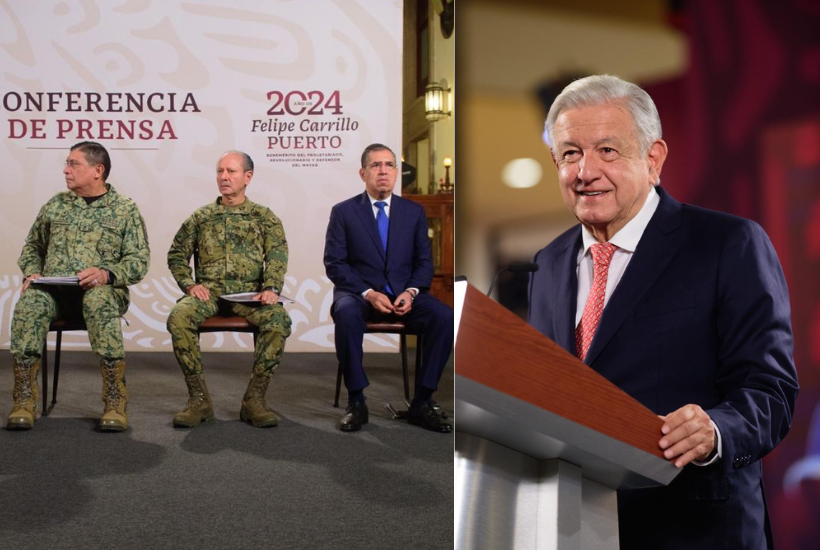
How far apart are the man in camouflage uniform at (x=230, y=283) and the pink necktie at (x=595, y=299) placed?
8.28ft

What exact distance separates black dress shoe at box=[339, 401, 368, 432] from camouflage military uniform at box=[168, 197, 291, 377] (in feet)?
1.29

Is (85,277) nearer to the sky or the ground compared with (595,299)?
nearer to the sky

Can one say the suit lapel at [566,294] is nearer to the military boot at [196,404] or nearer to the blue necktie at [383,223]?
the blue necktie at [383,223]

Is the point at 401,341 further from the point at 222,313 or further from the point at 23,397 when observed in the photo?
the point at 23,397

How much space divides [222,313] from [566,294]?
2554 mm

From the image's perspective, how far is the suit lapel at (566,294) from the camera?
93 centimetres

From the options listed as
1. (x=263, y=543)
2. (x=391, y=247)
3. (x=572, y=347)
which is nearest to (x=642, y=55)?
(x=572, y=347)

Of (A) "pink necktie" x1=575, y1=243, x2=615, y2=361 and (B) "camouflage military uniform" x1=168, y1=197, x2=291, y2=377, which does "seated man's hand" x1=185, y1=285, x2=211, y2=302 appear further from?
(A) "pink necktie" x1=575, y1=243, x2=615, y2=361

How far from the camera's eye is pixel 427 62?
359 centimetres

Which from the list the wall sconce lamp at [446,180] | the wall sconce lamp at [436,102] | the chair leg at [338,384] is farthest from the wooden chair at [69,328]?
the wall sconce lamp at [436,102]

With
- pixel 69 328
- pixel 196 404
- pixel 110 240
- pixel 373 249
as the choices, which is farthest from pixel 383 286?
pixel 69 328

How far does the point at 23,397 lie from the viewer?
127 inches

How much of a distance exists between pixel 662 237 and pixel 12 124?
3.34 m

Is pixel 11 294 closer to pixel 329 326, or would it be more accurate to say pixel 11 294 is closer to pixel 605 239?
pixel 329 326
